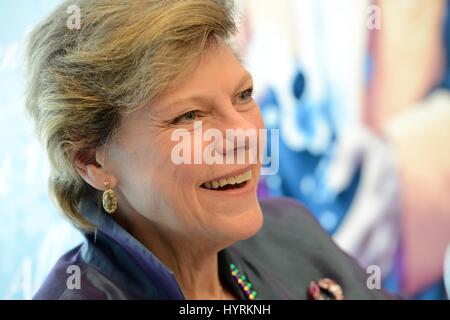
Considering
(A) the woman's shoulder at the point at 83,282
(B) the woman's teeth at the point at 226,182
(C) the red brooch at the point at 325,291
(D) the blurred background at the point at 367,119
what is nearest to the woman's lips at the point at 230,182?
(B) the woman's teeth at the point at 226,182

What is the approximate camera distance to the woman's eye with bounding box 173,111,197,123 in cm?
106

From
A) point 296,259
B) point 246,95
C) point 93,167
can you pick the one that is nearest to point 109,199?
point 93,167

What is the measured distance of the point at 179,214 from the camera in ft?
3.55

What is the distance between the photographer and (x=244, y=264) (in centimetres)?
135

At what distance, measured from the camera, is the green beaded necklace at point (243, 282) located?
4.19ft

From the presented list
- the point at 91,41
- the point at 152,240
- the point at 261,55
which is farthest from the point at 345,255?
the point at 261,55

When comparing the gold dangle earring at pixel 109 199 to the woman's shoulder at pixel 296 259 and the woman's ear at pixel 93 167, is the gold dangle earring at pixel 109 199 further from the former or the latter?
the woman's shoulder at pixel 296 259

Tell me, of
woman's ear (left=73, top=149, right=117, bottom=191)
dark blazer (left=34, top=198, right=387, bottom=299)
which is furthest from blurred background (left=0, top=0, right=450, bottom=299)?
woman's ear (left=73, top=149, right=117, bottom=191)

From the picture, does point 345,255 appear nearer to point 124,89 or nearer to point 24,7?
point 124,89

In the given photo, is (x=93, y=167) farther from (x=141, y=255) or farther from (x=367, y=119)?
(x=367, y=119)

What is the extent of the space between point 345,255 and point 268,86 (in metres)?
0.90

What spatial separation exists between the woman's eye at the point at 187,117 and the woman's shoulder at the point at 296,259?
0.41 meters

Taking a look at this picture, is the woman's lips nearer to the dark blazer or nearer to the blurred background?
the dark blazer

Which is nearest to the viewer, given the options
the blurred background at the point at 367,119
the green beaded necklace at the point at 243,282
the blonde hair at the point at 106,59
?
the blonde hair at the point at 106,59
